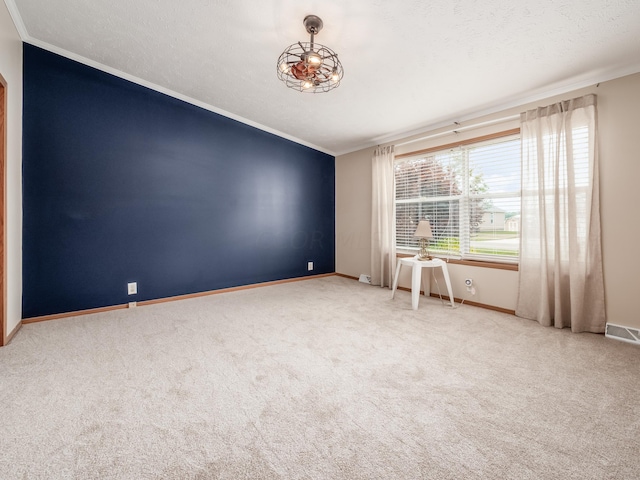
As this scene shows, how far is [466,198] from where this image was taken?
3570 mm

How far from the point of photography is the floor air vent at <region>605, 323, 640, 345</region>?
7.73ft

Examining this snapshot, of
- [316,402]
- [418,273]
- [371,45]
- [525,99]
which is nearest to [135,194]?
[371,45]

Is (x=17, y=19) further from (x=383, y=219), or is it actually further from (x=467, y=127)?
(x=467, y=127)

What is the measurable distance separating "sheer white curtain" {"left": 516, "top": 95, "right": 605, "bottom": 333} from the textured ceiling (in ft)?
1.25

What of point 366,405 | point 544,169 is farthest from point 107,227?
point 544,169

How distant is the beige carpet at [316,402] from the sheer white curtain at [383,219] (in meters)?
1.69

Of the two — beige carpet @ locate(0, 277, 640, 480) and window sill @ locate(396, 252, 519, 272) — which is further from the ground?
window sill @ locate(396, 252, 519, 272)

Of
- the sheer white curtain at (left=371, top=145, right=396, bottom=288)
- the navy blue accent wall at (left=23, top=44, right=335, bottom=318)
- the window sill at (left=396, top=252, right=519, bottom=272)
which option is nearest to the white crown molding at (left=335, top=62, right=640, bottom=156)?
the sheer white curtain at (left=371, top=145, right=396, bottom=288)

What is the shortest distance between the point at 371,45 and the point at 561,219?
8.13 feet

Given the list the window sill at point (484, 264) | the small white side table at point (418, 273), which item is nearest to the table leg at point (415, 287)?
the small white side table at point (418, 273)

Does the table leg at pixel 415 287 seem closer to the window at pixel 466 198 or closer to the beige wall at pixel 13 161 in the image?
the window at pixel 466 198

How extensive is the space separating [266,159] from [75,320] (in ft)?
10.4

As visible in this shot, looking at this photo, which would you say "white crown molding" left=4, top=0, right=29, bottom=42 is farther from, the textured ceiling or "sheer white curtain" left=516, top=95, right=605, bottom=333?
"sheer white curtain" left=516, top=95, right=605, bottom=333

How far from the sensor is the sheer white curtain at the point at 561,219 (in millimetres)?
2547
